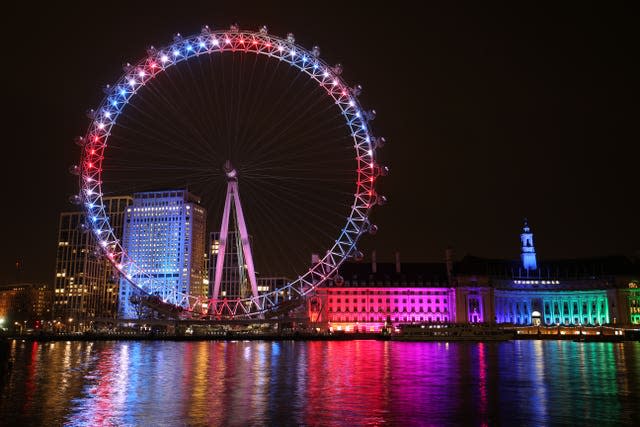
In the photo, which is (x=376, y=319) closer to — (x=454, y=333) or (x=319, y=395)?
(x=454, y=333)

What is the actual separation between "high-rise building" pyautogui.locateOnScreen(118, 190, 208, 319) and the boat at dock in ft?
303

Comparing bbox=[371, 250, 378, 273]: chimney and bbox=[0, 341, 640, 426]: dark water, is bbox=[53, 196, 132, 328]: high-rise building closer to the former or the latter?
bbox=[371, 250, 378, 273]: chimney

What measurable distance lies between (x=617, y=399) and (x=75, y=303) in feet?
616

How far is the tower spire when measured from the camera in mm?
154125

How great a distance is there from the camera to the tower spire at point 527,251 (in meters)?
154

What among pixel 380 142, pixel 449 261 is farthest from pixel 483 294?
pixel 380 142

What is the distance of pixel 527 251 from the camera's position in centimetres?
15588

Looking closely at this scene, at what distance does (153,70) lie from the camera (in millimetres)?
61969

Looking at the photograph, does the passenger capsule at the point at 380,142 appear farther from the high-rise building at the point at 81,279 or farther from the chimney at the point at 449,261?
the high-rise building at the point at 81,279

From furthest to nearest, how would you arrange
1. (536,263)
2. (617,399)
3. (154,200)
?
(154,200)
(536,263)
(617,399)

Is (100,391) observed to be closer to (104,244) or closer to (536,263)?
(104,244)

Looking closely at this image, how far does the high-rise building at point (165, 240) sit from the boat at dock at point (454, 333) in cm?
9223

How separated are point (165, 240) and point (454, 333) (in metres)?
104

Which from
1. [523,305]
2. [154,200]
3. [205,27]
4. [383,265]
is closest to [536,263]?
[523,305]
